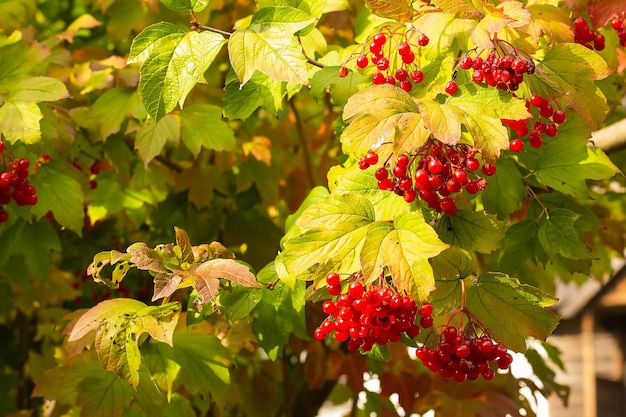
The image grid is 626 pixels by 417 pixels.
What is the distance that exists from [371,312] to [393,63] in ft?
1.75

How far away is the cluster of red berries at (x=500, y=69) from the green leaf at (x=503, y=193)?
0.33m

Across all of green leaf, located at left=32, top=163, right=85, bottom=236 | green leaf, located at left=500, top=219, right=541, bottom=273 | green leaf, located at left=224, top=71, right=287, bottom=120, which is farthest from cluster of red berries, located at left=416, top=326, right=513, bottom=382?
green leaf, located at left=32, top=163, right=85, bottom=236

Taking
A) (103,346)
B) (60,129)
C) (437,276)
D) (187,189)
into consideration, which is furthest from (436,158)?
(187,189)

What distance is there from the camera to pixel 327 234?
4.77 ft

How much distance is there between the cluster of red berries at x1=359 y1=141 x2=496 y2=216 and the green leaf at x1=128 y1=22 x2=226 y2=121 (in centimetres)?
36

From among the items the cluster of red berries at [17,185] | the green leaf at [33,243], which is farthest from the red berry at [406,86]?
the green leaf at [33,243]

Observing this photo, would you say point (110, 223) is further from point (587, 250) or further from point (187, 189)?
point (587, 250)

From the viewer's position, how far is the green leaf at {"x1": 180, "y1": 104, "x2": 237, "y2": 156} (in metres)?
2.28

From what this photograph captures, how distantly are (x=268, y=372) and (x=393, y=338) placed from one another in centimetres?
155

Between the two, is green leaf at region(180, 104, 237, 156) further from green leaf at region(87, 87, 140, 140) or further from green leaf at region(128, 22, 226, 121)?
green leaf at region(128, 22, 226, 121)

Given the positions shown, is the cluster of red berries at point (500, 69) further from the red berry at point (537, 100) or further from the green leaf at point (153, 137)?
the green leaf at point (153, 137)

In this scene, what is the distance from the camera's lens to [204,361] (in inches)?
75.2

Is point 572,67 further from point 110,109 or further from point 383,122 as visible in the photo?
point 110,109

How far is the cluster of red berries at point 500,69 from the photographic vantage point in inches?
56.5
